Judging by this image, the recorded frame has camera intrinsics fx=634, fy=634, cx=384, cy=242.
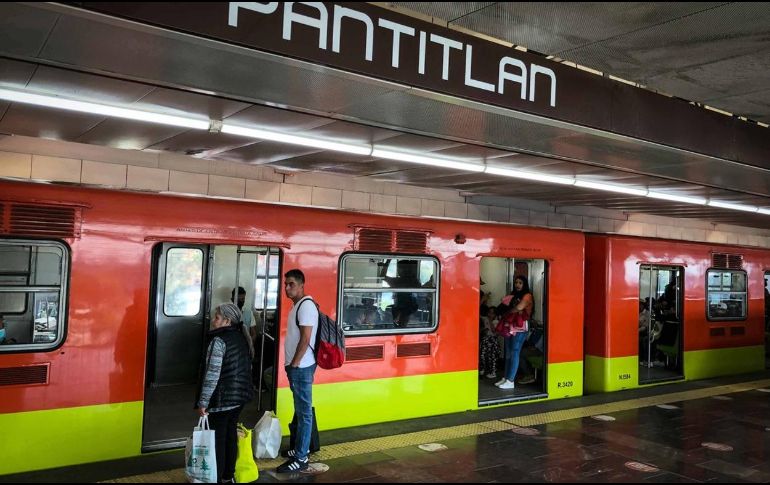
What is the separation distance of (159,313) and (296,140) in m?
4.50

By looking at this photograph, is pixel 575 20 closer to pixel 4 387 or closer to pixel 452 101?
pixel 452 101

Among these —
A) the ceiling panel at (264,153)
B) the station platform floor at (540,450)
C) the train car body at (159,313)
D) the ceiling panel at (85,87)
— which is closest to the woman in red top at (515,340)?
the train car body at (159,313)

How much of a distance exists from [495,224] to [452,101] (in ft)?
14.1

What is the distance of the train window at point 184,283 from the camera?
805cm

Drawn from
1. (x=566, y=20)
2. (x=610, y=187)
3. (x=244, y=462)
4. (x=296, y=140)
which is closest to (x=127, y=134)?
(x=296, y=140)

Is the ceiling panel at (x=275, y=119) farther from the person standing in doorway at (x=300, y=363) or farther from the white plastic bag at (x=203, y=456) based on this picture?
the white plastic bag at (x=203, y=456)

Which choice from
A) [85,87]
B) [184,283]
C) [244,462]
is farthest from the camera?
[184,283]

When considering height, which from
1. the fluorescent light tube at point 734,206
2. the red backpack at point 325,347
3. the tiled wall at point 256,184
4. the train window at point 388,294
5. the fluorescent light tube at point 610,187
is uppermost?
the fluorescent light tube at point 734,206

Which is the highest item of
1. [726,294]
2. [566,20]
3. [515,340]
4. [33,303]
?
[566,20]

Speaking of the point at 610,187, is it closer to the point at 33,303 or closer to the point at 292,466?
the point at 292,466

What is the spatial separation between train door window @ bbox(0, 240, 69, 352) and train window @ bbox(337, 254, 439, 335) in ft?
8.38

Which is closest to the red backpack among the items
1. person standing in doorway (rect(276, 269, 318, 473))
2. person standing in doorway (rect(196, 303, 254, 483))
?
person standing in doorway (rect(276, 269, 318, 473))

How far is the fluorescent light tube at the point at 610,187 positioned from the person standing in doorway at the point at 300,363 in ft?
10.1

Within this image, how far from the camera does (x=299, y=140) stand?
15.0ft
